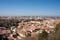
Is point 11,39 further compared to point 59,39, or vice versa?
point 11,39

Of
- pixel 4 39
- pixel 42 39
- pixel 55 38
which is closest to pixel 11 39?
pixel 4 39

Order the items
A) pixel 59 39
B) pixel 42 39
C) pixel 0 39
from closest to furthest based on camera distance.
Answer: pixel 59 39
pixel 42 39
pixel 0 39

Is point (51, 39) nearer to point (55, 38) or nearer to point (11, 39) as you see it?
point (55, 38)

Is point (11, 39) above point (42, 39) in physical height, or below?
below

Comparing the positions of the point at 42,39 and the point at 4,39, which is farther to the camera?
the point at 4,39

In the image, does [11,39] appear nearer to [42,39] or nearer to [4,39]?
[4,39]

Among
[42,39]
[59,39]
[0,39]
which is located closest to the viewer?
[59,39]

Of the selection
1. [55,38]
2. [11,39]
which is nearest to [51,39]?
[55,38]

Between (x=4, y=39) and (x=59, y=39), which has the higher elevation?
(x=59, y=39)
